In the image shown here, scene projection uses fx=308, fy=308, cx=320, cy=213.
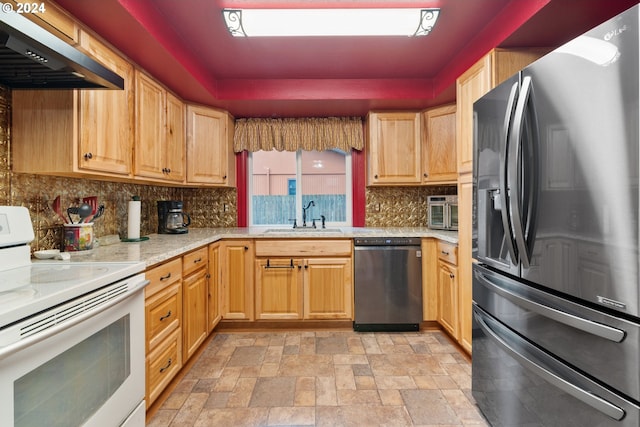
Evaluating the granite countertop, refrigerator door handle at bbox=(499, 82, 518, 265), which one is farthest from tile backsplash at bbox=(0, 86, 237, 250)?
refrigerator door handle at bbox=(499, 82, 518, 265)

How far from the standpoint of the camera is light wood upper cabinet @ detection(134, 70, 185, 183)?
2094 mm

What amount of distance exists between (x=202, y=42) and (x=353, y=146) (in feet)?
5.69

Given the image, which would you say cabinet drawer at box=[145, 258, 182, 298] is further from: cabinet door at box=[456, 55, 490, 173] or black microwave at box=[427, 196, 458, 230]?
black microwave at box=[427, 196, 458, 230]

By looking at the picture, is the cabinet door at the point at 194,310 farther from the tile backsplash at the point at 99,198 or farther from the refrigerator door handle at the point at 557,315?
the refrigerator door handle at the point at 557,315

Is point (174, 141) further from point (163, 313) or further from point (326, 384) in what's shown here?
point (326, 384)

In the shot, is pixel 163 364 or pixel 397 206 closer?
pixel 163 364

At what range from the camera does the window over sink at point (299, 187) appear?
352cm

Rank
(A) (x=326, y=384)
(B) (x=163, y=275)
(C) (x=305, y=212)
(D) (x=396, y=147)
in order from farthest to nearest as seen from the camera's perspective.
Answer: (C) (x=305, y=212), (D) (x=396, y=147), (A) (x=326, y=384), (B) (x=163, y=275)

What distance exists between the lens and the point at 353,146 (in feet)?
10.9

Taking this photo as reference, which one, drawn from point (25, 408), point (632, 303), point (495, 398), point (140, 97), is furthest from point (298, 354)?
point (140, 97)

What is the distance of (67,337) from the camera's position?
102 centimetres

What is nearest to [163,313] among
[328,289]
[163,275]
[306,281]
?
[163,275]

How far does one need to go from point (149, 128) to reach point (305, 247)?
1.54 metres

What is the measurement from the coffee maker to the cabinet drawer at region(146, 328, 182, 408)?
1.08m
